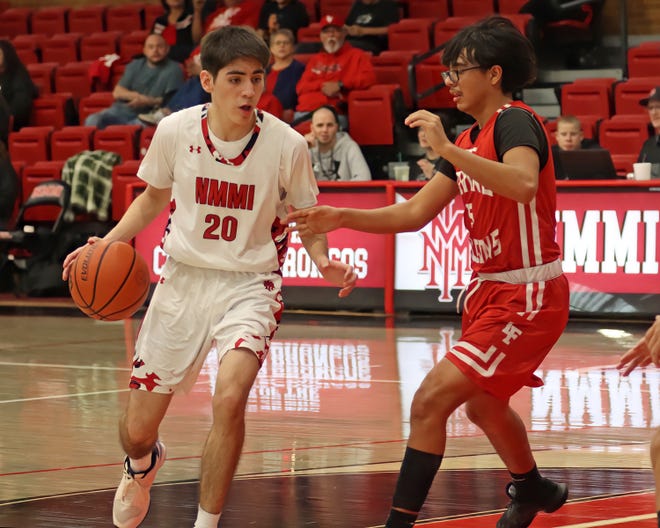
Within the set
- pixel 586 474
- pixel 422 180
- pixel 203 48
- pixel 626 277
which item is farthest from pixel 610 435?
pixel 422 180

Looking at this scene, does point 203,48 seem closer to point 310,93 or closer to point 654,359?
point 654,359

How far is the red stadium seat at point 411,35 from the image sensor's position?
15.2 m

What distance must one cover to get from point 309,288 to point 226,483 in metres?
8.26

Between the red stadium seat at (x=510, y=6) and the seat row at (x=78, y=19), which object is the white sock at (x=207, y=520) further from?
the seat row at (x=78, y=19)

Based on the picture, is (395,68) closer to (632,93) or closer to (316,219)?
(632,93)

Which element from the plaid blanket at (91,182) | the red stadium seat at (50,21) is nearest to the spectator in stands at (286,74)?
the plaid blanket at (91,182)

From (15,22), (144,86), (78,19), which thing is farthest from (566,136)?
(15,22)

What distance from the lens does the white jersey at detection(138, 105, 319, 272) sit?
5.02m

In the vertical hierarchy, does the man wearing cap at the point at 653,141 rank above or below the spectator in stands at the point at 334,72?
below

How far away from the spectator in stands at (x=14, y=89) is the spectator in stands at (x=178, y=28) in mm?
1759

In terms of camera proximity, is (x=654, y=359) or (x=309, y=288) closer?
(x=654, y=359)

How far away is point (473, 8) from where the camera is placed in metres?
15.8

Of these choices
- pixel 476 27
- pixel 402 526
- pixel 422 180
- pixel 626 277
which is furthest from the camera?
pixel 422 180

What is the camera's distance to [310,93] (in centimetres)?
1446
